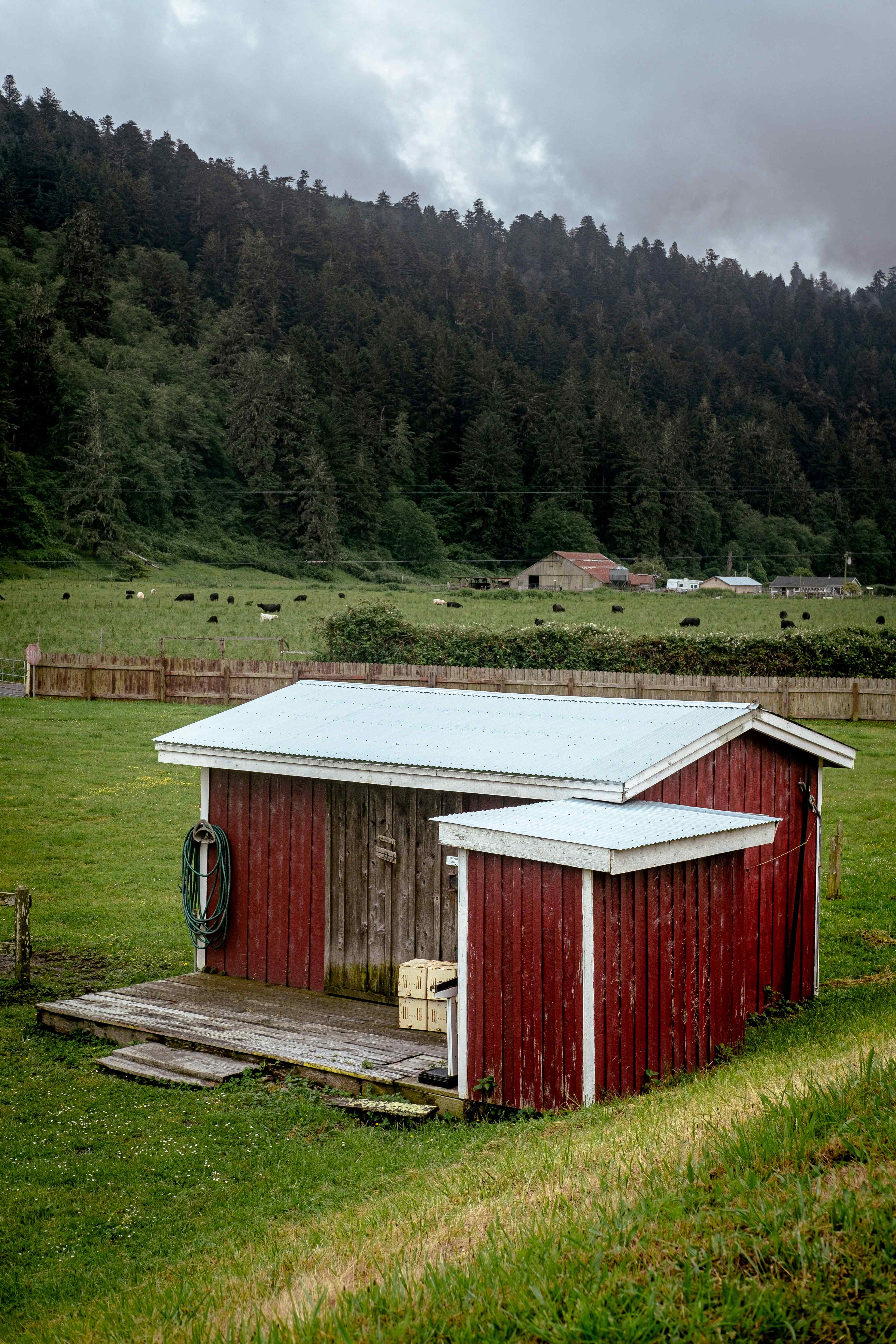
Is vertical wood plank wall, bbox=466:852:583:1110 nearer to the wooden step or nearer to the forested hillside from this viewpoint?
the wooden step

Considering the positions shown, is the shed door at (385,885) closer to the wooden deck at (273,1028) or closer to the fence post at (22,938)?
the wooden deck at (273,1028)

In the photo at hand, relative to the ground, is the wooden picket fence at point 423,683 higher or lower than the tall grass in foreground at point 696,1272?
higher

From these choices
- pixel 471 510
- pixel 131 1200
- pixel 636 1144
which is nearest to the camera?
pixel 636 1144

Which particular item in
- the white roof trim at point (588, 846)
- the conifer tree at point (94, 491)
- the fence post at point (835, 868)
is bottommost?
the fence post at point (835, 868)

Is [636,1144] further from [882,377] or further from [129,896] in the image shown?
[882,377]

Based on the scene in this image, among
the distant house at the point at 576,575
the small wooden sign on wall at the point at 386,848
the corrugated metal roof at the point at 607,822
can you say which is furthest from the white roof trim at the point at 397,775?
the distant house at the point at 576,575

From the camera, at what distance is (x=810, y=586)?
370 feet

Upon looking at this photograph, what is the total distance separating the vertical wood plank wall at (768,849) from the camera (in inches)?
405

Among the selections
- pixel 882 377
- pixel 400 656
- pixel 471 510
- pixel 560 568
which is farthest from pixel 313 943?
pixel 882 377

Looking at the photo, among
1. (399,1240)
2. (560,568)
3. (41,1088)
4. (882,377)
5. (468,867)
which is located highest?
(882,377)

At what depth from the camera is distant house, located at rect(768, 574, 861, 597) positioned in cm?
10569

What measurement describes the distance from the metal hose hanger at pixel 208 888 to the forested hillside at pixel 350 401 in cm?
7878

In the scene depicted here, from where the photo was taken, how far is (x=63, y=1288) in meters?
5.93

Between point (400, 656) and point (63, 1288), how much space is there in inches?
1199
